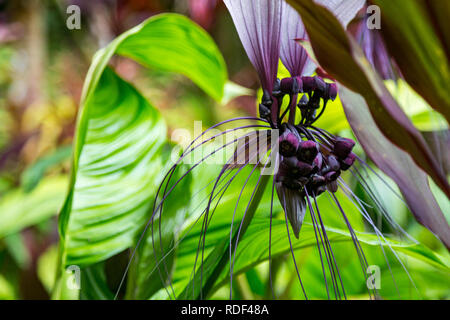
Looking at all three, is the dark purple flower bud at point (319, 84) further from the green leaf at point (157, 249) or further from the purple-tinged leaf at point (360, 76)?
the green leaf at point (157, 249)

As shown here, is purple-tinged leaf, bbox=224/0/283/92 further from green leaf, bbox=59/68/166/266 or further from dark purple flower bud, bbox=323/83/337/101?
green leaf, bbox=59/68/166/266

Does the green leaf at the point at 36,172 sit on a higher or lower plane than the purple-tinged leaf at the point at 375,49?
lower

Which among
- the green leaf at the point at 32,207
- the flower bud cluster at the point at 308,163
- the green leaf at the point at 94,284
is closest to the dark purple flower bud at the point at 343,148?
the flower bud cluster at the point at 308,163

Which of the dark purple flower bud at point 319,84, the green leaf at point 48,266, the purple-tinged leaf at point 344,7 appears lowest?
the green leaf at point 48,266

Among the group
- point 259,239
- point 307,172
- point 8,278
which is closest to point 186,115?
point 8,278

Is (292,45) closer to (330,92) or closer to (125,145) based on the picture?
(330,92)

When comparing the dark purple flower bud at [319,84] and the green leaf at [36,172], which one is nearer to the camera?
the dark purple flower bud at [319,84]

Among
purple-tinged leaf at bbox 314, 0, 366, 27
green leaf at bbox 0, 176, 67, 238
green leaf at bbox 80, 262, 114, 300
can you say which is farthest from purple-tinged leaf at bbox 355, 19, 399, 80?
green leaf at bbox 0, 176, 67, 238
